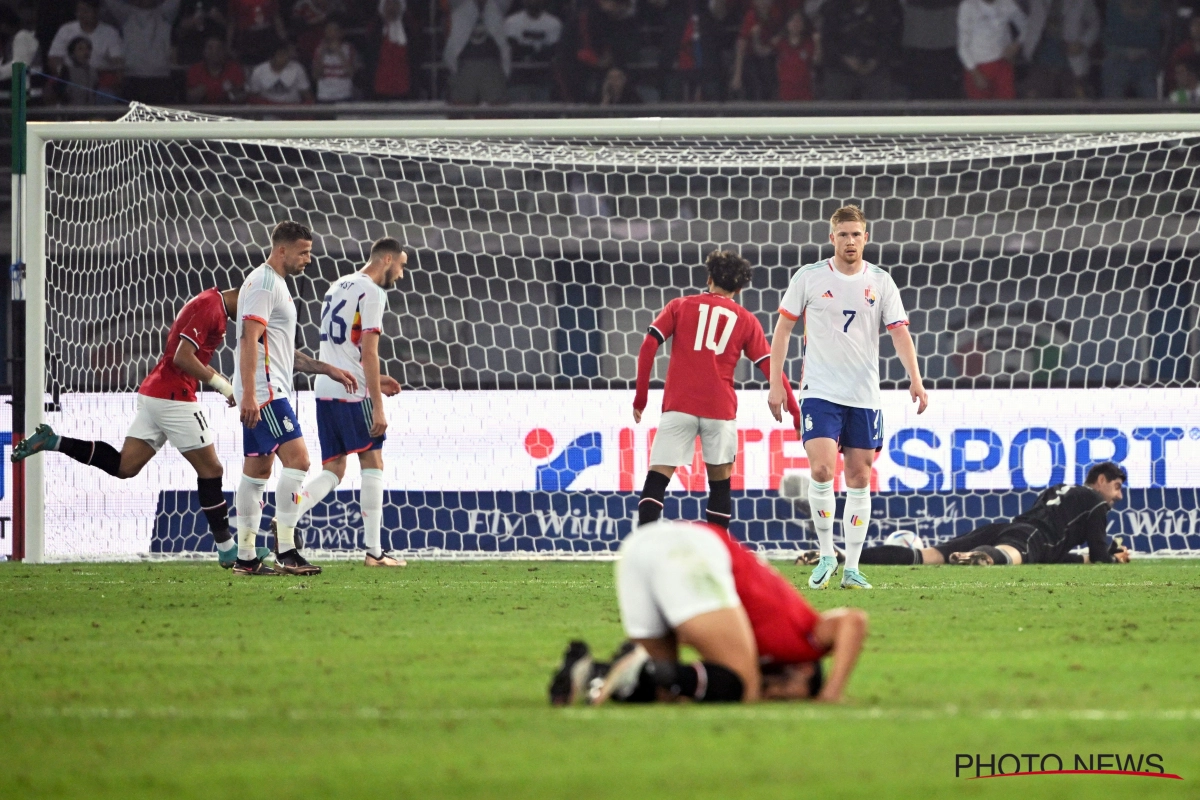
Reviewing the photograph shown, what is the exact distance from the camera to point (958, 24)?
17828 mm

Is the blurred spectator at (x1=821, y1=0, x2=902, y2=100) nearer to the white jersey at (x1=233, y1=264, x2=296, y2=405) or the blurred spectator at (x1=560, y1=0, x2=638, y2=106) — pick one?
the blurred spectator at (x1=560, y1=0, x2=638, y2=106)

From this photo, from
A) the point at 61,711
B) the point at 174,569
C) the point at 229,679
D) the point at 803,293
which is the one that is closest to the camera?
the point at 61,711

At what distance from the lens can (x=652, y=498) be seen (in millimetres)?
8359

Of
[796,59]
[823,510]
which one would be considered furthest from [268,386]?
[796,59]

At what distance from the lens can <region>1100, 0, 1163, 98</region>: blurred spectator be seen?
17.2m

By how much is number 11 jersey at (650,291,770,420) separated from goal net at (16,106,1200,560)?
6.68 feet

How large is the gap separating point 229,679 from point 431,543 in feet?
22.7

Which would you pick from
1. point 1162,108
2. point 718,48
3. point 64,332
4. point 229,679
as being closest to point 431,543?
point 64,332

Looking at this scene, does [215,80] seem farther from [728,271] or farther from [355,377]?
[728,271]

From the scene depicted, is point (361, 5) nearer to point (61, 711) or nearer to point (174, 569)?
point (174, 569)

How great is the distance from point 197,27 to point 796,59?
730 cm

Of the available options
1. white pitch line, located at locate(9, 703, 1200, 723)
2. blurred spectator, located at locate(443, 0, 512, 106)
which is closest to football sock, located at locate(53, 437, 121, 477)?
white pitch line, located at locate(9, 703, 1200, 723)

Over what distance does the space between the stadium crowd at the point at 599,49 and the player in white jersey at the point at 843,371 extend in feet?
32.2

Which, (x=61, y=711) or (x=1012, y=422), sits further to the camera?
(x=1012, y=422)
